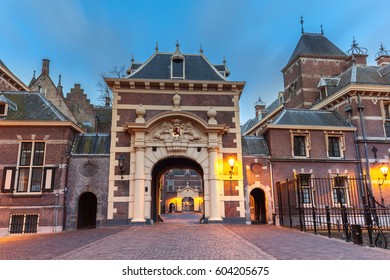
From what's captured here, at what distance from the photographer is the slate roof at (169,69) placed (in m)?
19.3

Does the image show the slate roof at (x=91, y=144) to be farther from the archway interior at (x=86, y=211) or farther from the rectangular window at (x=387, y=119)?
the rectangular window at (x=387, y=119)

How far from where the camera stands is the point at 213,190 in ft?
56.5

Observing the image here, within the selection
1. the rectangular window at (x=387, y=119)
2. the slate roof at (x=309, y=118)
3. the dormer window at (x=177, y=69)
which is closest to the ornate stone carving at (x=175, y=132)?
the dormer window at (x=177, y=69)

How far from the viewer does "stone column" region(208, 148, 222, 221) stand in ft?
55.9

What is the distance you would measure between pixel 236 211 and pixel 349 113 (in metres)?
11.4

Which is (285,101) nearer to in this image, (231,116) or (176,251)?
(231,116)

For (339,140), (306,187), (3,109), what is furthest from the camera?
(339,140)

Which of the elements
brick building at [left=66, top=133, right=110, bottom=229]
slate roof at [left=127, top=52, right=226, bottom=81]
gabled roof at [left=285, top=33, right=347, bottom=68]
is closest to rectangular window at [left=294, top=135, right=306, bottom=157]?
slate roof at [left=127, top=52, right=226, bottom=81]

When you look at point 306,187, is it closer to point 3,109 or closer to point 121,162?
point 121,162

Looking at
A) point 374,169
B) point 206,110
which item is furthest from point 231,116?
point 374,169

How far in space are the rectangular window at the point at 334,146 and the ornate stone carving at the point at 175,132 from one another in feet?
30.9

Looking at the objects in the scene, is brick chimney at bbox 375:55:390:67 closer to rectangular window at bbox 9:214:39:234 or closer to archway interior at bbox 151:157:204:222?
archway interior at bbox 151:157:204:222

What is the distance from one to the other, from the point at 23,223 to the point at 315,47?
31139 mm

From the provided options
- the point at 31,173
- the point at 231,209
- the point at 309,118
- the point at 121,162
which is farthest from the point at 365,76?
the point at 31,173
